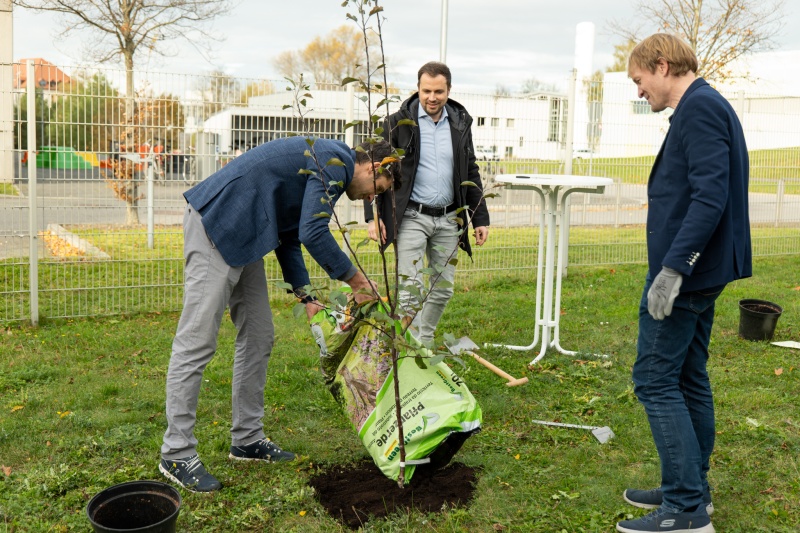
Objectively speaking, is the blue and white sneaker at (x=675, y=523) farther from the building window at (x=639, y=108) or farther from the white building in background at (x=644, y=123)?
the building window at (x=639, y=108)

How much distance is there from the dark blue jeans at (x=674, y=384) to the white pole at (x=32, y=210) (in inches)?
202

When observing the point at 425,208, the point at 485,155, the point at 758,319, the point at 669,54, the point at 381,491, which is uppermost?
the point at 669,54

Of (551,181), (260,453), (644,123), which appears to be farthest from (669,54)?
(644,123)

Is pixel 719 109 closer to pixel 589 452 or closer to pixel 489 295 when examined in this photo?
pixel 589 452

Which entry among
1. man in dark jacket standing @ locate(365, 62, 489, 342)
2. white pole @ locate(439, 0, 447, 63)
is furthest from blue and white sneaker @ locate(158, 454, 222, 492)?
white pole @ locate(439, 0, 447, 63)

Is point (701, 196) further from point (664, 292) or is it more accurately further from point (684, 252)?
point (664, 292)

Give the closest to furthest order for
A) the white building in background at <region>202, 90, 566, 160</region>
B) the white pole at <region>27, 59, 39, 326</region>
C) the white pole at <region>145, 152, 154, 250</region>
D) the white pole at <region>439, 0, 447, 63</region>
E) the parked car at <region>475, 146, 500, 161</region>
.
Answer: the white pole at <region>27, 59, 39, 326</region> < the white pole at <region>145, 152, 154, 250</region> < the white building in background at <region>202, 90, 566, 160</region> < the parked car at <region>475, 146, 500, 161</region> < the white pole at <region>439, 0, 447, 63</region>

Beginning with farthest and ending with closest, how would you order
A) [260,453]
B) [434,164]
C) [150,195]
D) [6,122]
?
[150,195] < [6,122] < [434,164] < [260,453]

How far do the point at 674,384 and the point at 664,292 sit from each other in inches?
16.9

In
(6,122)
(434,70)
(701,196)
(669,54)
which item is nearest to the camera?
(701,196)

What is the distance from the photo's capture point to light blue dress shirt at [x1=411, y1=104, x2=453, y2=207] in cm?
478

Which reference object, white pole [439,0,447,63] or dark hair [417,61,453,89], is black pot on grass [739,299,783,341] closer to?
dark hair [417,61,453,89]

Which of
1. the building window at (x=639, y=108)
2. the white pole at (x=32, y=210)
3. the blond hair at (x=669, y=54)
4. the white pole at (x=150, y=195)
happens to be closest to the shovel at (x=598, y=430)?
the blond hair at (x=669, y=54)

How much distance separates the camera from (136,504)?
290 cm
